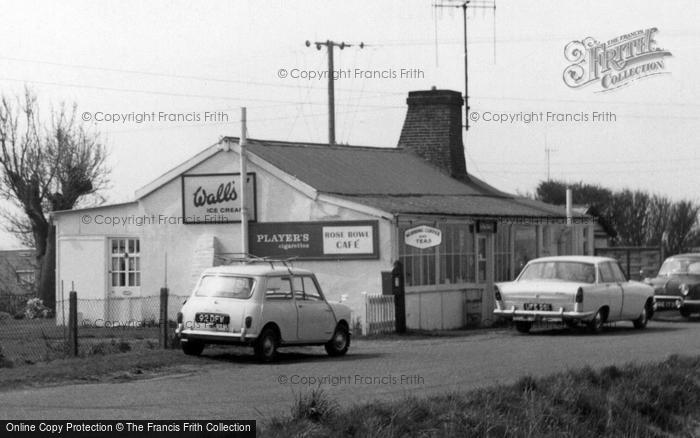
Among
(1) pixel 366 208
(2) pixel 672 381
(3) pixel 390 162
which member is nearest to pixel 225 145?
(1) pixel 366 208

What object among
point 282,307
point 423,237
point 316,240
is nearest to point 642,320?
point 423,237

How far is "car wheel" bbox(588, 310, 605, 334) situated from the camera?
27016mm

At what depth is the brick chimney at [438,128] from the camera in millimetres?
40406

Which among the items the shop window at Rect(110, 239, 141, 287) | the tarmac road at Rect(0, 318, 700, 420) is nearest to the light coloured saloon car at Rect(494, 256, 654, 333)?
the tarmac road at Rect(0, 318, 700, 420)

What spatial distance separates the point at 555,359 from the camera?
2067 centimetres

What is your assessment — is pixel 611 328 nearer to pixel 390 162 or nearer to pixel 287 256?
pixel 287 256

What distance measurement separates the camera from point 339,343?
884 inches

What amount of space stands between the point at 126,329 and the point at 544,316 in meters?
10.9

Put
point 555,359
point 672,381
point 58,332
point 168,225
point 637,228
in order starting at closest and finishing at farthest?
point 672,381
point 555,359
point 58,332
point 168,225
point 637,228

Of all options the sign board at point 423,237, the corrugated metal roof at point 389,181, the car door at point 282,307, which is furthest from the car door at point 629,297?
the car door at point 282,307

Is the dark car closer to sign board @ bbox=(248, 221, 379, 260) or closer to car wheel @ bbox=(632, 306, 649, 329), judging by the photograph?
car wheel @ bbox=(632, 306, 649, 329)

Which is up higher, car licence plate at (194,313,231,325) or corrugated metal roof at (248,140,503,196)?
corrugated metal roof at (248,140,503,196)

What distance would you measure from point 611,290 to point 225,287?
10.1 meters

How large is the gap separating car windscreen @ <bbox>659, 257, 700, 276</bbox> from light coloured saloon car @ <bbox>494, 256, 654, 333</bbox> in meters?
6.20
